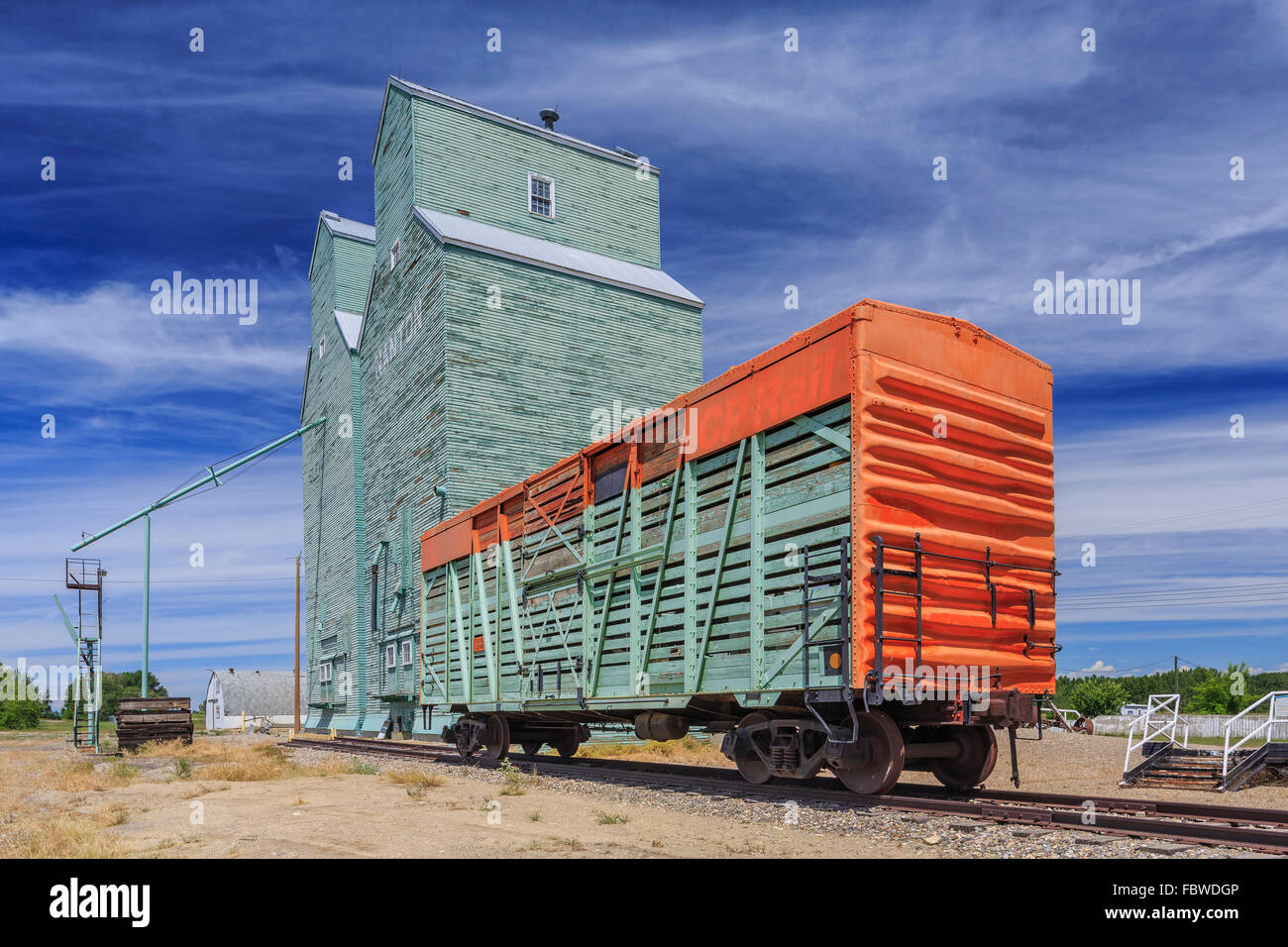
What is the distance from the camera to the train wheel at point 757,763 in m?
10.5

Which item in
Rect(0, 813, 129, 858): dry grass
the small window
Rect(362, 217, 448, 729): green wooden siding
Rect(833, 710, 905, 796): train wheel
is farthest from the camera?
the small window

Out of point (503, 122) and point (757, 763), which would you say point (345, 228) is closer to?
point (503, 122)

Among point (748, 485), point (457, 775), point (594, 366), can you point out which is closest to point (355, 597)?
point (594, 366)

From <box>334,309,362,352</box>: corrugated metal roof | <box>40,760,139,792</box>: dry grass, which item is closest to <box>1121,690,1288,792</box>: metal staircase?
<box>40,760,139,792</box>: dry grass

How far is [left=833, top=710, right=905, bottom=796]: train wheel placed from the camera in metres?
9.10

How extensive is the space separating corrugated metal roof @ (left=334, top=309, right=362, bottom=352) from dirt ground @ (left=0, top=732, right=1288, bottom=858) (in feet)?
75.6

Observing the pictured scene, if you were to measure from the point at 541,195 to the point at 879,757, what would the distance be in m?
26.3

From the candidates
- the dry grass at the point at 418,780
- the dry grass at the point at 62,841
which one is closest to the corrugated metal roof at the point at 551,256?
the dry grass at the point at 418,780

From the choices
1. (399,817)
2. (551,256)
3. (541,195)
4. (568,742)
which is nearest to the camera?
(399,817)

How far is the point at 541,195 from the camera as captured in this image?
104 feet

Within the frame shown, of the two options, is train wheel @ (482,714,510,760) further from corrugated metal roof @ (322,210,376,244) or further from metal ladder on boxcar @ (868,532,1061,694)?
corrugated metal roof @ (322,210,376,244)

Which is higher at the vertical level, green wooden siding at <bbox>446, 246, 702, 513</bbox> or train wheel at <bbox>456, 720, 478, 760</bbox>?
green wooden siding at <bbox>446, 246, 702, 513</bbox>

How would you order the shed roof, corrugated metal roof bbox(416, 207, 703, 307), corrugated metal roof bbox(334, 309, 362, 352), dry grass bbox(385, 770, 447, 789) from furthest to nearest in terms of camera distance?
the shed roof → corrugated metal roof bbox(334, 309, 362, 352) → corrugated metal roof bbox(416, 207, 703, 307) → dry grass bbox(385, 770, 447, 789)

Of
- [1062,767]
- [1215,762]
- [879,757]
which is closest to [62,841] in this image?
[879,757]
